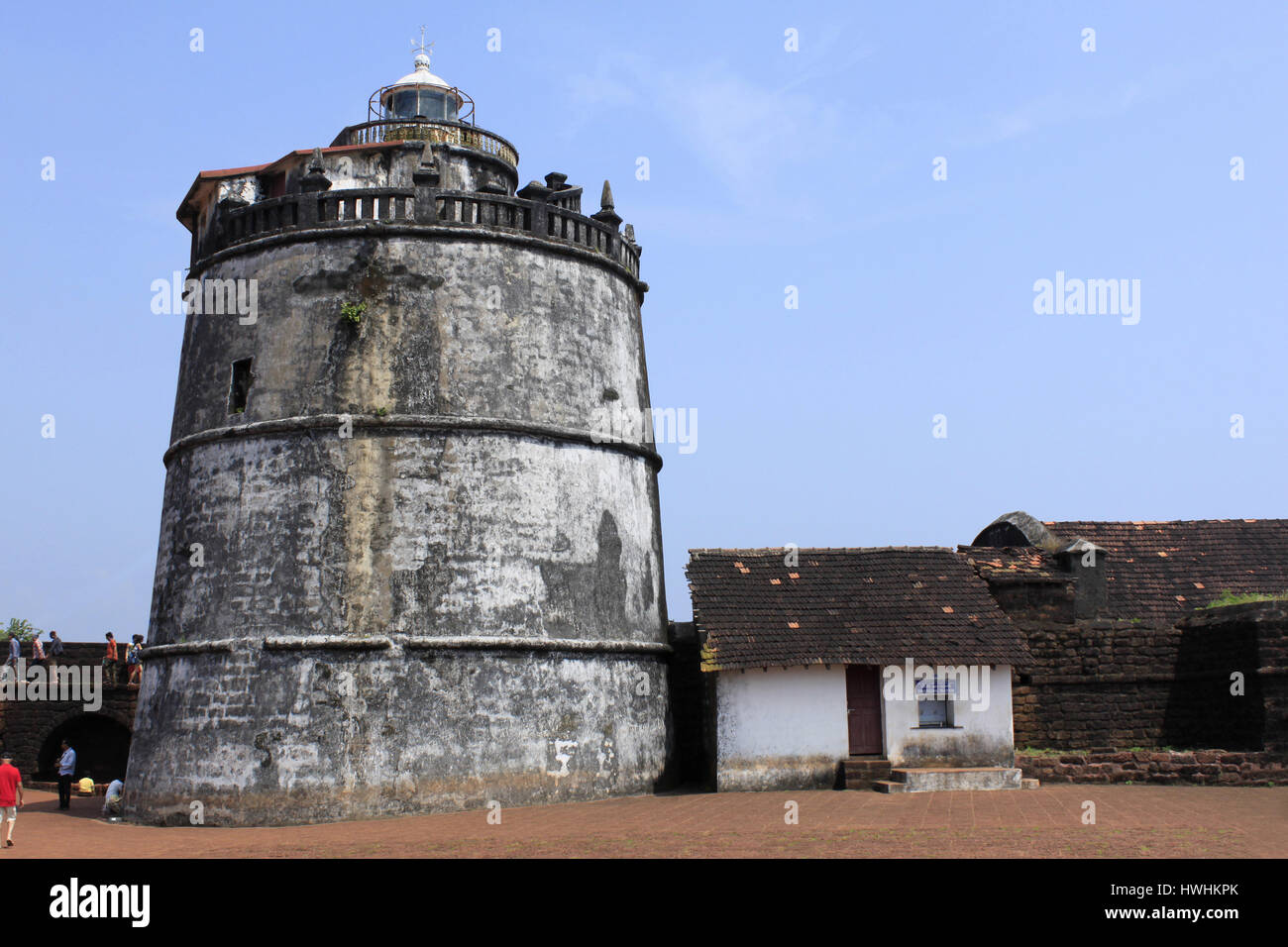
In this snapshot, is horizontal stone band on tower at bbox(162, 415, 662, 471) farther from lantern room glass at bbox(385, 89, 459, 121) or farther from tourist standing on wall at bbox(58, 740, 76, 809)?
A: lantern room glass at bbox(385, 89, 459, 121)

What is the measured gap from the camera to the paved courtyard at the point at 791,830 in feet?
32.9

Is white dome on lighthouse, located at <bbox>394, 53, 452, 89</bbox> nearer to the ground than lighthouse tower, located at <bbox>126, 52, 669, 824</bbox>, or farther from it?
farther from it

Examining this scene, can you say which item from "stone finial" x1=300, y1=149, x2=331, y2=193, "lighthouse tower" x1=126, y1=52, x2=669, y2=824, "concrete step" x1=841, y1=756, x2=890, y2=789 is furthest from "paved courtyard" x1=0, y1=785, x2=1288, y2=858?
"stone finial" x1=300, y1=149, x2=331, y2=193

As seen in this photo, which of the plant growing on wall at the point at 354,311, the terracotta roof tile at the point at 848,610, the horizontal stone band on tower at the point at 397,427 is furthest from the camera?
the terracotta roof tile at the point at 848,610

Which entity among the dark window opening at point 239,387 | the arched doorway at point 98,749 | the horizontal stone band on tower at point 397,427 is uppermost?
the dark window opening at point 239,387

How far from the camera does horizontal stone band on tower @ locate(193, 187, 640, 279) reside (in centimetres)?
1491

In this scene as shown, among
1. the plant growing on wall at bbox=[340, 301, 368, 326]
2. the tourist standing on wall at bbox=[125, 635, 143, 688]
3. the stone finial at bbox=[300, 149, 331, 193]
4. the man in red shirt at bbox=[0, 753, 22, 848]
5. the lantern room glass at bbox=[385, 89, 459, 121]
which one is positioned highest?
the lantern room glass at bbox=[385, 89, 459, 121]

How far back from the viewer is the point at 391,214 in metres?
14.9

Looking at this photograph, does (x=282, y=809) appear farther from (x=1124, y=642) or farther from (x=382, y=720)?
(x=1124, y=642)

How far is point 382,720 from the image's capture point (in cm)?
1354

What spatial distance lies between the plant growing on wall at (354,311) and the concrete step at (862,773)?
8.14 meters

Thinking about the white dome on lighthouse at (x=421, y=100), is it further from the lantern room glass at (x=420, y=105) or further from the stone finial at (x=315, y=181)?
the stone finial at (x=315, y=181)

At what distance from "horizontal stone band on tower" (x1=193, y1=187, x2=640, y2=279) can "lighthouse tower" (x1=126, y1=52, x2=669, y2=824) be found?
0.03 meters

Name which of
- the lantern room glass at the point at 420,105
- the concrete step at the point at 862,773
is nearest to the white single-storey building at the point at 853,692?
the concrete step at the point at 862,773
